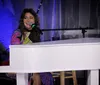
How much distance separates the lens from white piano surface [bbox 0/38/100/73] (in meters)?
1.42

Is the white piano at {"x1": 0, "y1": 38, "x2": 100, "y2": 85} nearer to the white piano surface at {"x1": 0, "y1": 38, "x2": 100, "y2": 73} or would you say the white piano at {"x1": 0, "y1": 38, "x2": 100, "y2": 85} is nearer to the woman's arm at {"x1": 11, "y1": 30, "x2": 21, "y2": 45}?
the white piano surface at {"x1": 0, "y1": 38, "x2": 100, "y2": 73}

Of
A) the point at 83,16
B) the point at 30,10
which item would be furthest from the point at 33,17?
the point at 83,16

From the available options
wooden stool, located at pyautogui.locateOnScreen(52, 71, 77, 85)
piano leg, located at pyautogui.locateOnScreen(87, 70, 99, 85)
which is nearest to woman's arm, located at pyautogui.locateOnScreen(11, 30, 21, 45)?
wooden stool, located at pyautogui.locateOnScreen(52, 71, 77, 85)

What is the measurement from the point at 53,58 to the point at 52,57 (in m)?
0.01

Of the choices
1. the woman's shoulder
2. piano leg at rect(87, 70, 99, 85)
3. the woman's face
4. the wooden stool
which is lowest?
the wooden stool

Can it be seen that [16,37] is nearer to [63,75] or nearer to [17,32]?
[17,32]

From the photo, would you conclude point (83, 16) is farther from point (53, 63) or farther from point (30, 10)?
point (53, 63)

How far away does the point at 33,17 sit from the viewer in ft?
9.76

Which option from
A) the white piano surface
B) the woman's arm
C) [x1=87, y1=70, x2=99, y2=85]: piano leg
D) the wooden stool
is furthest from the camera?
the woman's arm

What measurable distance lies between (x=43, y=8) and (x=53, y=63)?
1.66 meters

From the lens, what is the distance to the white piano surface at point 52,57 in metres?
1.42

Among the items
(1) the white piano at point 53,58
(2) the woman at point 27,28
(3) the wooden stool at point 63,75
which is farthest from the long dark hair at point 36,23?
(1) the white piano at point 53,58

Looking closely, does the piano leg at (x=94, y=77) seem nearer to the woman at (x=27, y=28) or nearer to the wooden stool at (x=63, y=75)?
the wooden stool at (x=63, y=75)

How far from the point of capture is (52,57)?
1457 mm
